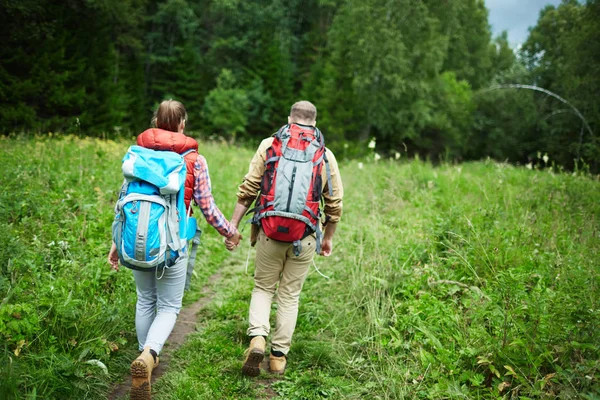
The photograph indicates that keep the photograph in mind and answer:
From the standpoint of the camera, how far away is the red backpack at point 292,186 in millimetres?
3199

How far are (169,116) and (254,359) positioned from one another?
190 centimetres

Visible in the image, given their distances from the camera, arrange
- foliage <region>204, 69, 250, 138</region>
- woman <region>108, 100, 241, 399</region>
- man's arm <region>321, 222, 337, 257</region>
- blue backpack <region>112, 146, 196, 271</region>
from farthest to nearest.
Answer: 1. foliage <region>204, 69, 250, 138</region>
2. man's arm <region>321, 222, 337, 257</region>
3. woman <region>108, 100, 241, 399</region>
4. blue backpack <region>112, 146, 196, 271</region>

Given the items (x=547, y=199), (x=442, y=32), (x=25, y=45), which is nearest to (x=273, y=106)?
(x=442, y=32)

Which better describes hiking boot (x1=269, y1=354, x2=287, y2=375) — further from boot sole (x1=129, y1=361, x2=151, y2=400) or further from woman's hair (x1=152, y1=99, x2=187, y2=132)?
woman's hair (x1=152, y1=99, x2=187, y2=132)

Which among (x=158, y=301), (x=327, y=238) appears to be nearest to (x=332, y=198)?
(x=327, y=238)

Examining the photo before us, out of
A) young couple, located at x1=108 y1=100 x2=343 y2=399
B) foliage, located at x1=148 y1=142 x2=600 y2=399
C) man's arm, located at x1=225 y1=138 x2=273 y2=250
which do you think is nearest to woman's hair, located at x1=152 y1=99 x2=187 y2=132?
young couple, located at x1=108 y1=100 x2=343 y2=399

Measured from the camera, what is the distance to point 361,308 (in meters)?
4.36

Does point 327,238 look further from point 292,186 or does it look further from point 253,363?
point 253,363

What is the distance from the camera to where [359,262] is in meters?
4.93

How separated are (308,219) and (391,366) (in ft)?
4.25

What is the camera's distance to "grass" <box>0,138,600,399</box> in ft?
9.27

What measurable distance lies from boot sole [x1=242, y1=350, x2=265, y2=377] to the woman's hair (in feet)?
5.79

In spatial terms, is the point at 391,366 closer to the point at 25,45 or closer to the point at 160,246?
the point at 160,246

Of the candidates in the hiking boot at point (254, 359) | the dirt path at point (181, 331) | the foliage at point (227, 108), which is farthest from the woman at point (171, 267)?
the foliage at point (227, 108)
